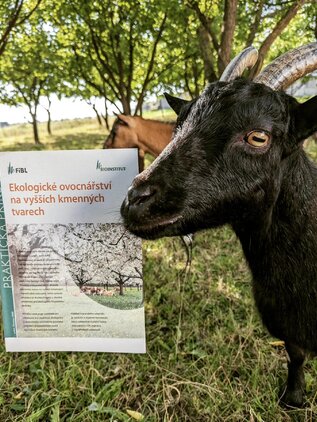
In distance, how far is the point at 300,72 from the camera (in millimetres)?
2371

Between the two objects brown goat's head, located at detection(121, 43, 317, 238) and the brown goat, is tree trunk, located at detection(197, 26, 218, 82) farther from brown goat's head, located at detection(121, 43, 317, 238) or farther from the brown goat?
brown goat's head, located at detection(121, 43, 317, 238)

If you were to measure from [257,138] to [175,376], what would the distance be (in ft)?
7.08

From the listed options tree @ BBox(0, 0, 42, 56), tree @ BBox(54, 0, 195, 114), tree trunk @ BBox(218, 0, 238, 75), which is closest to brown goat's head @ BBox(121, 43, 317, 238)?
tree trunk @ BBox(218, 0, 238, 75)

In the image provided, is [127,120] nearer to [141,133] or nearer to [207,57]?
[141,133]

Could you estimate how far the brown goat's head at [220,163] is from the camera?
1808 millimetres

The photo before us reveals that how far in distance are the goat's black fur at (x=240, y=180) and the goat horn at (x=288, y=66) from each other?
1.22 ft

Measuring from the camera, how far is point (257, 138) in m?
1.89

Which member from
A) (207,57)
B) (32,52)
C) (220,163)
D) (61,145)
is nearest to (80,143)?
(61,145)

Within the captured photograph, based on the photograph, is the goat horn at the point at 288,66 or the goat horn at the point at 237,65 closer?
the goat horn at the point at 288,66

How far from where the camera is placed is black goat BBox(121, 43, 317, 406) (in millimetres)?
1829

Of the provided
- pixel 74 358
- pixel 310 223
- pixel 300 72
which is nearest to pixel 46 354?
pixel 74 358

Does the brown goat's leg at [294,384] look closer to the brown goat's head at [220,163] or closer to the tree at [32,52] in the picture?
the brown goat's head at [220,163]

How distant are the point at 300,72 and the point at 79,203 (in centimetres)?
179

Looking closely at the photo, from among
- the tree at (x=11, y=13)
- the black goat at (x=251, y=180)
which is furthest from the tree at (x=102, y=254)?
the tree at (x=11, y=13)
